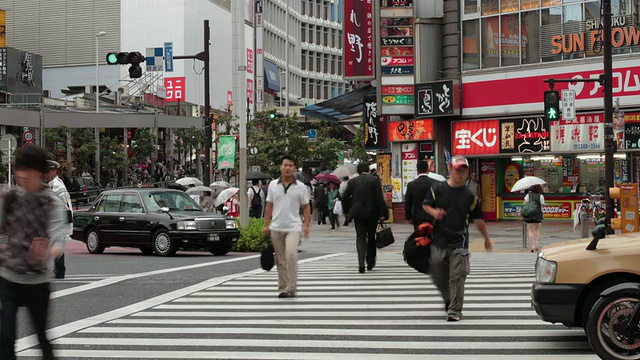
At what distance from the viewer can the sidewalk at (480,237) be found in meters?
24.7

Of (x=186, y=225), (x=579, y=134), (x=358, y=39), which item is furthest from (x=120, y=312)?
(x=358, y=39)

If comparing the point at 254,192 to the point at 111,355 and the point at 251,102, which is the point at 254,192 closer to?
the point at 111,355

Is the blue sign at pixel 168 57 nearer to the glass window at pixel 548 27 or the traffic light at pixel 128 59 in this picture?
the glass window at pixel 548 27

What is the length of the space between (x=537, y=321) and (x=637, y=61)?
73.4ft

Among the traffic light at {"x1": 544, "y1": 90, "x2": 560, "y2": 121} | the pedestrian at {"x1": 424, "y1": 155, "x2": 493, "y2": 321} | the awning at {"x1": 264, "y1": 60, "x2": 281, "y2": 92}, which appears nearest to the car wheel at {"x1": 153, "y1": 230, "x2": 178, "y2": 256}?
the traffic light at {"x1": 544, "y1": 90, "x2": 560, "y2": 121}

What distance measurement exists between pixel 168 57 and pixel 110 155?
30.2 m

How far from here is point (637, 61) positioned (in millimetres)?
30219

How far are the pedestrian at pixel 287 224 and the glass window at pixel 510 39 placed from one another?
74.2ft

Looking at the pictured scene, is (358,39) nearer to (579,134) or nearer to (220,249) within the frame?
(579,134)

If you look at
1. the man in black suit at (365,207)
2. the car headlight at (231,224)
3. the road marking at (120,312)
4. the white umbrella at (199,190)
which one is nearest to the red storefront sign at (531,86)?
the white umbrella at (199,190)

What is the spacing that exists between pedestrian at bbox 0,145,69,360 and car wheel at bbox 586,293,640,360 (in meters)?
4.05

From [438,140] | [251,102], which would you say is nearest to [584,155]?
[438,140]

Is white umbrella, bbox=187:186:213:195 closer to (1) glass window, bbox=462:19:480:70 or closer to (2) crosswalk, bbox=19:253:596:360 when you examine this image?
(1) glass window, bbox=462:19:480:70

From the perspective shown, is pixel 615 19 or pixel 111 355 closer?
pixel 111 355
